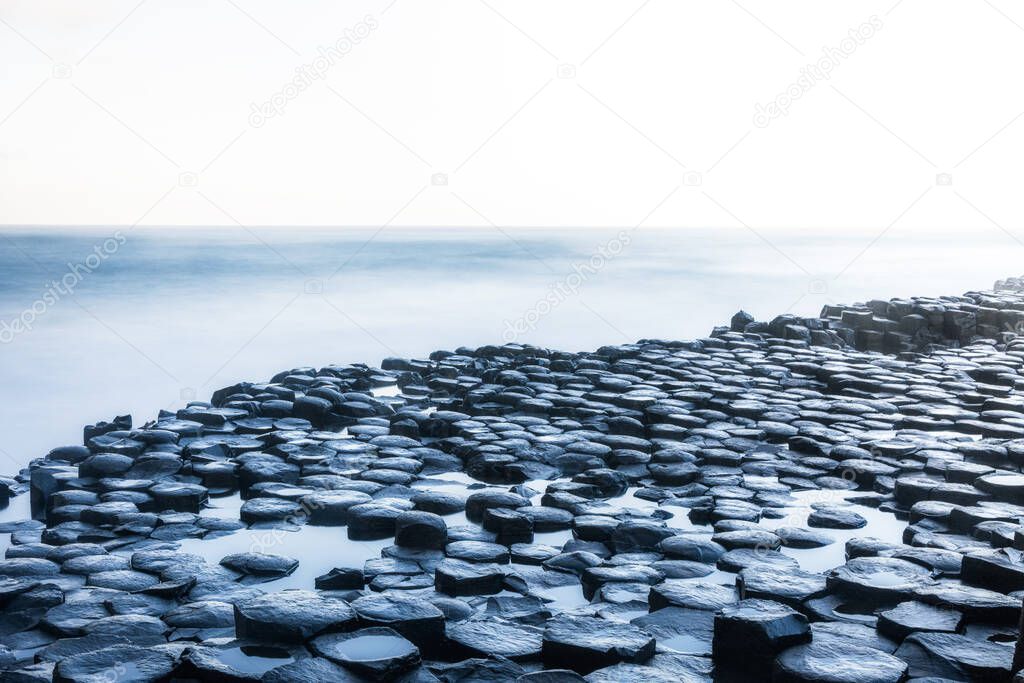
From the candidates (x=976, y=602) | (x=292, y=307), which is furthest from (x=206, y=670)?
(x=292, y=307)

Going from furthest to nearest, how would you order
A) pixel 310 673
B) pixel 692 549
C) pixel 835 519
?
pixel 835 519, pixel 692 549, pixel 310 673

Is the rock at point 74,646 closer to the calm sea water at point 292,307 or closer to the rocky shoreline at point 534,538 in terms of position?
the rocky shoreline at point 534,538

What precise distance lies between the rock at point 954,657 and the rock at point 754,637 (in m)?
0.27

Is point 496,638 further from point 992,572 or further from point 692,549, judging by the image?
point 992,572

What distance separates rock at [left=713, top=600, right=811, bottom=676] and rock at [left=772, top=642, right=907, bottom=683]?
0.10ft

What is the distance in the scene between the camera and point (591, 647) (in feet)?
7.59

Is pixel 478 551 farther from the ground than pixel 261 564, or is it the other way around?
pixel 478 551

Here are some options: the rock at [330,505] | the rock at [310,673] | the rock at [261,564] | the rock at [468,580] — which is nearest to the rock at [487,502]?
the rock at [330,505]

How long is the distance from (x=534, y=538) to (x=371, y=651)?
120 centimetres

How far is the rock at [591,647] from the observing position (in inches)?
90.6

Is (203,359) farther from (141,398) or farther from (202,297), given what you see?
(202,297)

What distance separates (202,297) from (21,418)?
10446 mm

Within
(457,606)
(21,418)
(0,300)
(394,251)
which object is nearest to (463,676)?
(457,606)

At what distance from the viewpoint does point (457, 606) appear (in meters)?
2.70
